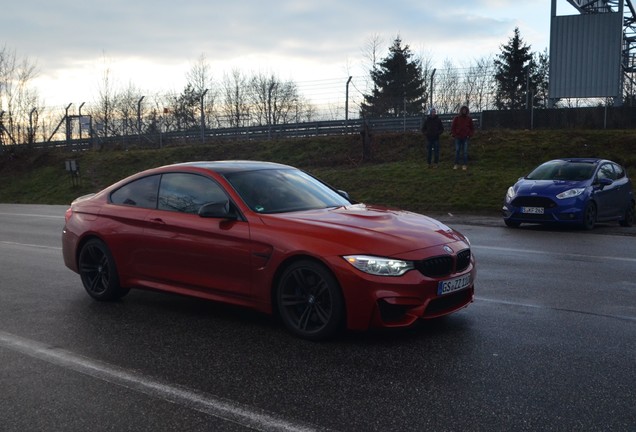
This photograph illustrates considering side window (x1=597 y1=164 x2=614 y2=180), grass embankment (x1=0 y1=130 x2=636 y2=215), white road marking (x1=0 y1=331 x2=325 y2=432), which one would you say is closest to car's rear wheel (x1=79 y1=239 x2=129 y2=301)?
white road marking (x1=0 y1=331 x2=325 y2=432)

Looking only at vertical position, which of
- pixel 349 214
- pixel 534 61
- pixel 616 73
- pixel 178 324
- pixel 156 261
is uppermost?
pixel 534 61

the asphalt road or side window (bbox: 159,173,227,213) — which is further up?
side window (bbox: 159,173,227,213)

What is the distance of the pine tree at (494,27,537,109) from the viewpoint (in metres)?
36.7

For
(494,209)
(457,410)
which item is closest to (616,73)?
(494,209)

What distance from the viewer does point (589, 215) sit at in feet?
45.4

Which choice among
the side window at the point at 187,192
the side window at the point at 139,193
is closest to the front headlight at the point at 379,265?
the side window at the point at 187,192

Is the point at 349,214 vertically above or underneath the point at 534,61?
underneath

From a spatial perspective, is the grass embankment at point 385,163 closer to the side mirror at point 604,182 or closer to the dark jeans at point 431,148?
the dark jeans at point 431,148

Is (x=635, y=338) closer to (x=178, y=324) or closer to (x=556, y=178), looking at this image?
(x=178, y=324)

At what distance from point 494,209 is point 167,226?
41.0ft

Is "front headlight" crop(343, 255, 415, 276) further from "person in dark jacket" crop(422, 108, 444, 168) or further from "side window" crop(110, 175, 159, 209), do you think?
"person in dark jacket" crop(422, 108, 444, 168)

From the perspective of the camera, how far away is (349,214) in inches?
237

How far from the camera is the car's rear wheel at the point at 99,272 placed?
23.1 feet

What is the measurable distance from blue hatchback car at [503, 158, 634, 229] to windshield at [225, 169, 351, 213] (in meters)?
7.96
